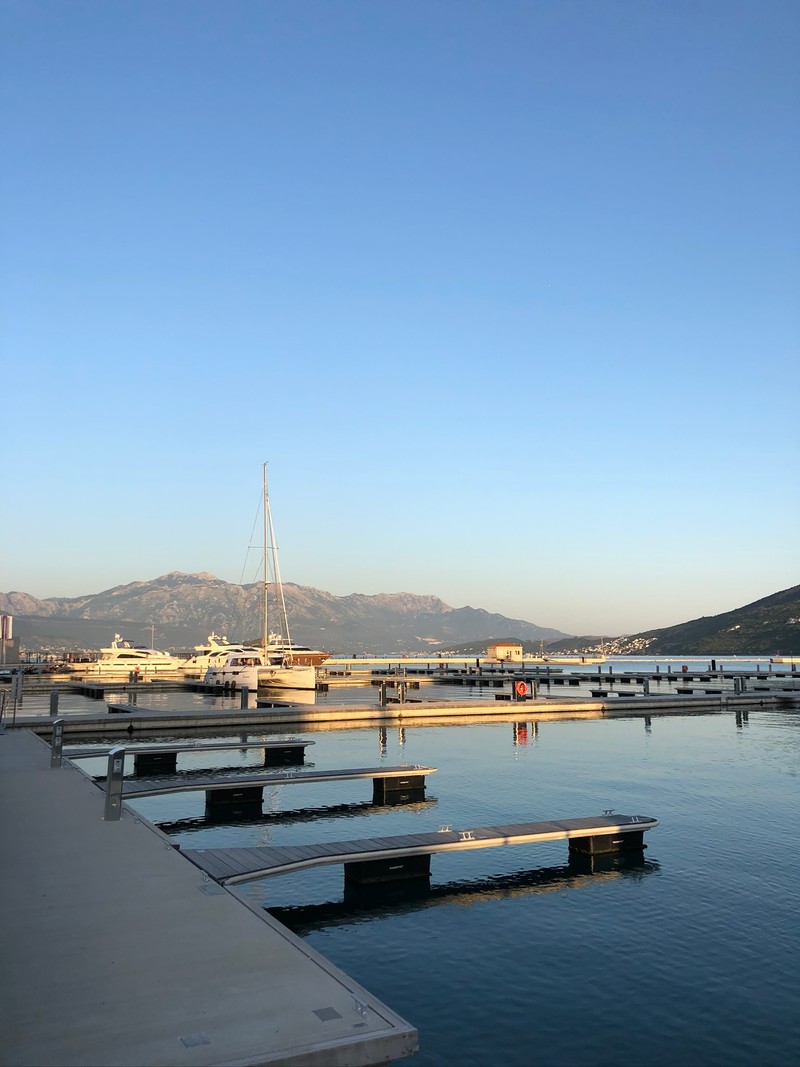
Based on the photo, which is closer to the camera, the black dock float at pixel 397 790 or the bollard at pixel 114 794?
the bollard at pixel 114 794

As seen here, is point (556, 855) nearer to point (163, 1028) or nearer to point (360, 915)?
point (360, 915)

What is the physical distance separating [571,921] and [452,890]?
2459mm

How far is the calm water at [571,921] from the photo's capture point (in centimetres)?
961

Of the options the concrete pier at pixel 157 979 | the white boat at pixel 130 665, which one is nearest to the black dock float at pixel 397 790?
the concrete pier at pixel 157 979

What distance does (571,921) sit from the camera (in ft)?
44.5

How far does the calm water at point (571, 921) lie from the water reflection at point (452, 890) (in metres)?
0.06

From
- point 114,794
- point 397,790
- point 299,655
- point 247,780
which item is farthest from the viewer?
point 299,655

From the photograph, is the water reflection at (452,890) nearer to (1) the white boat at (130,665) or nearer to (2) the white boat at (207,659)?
(2) the white boat at (207,659)

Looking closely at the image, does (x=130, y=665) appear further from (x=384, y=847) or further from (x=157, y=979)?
(x=157, y=979)

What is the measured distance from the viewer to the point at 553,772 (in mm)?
28203

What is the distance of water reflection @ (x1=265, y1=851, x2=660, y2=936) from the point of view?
13.7 metres

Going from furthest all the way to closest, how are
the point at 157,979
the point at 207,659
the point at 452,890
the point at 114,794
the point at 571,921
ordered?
the point at 207,659
the point at 452,890
the point at 114,794
the point at 571,921
the point at 157,979

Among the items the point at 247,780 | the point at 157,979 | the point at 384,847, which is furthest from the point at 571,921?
the point at 247,780

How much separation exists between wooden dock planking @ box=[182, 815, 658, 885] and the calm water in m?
0.78
